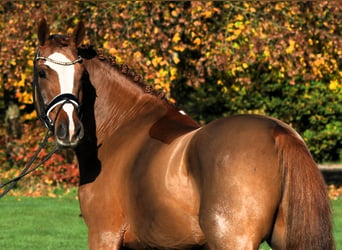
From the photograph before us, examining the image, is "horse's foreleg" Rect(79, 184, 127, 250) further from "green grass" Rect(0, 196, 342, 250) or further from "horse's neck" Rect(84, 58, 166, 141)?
"green grass" Rect(0, 196, 342, 250)

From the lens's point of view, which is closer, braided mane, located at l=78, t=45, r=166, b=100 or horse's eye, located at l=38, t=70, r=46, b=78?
horse's eye, located at l=38, t=70, r=46, b=78

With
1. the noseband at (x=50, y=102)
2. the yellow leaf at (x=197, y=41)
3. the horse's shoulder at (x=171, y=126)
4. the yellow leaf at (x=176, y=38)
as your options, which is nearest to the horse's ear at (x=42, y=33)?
the noseband at (x=50, y=102)

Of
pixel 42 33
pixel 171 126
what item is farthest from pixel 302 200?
pixel 42 33

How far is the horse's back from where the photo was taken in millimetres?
4695

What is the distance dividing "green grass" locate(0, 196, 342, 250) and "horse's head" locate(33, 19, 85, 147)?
4.66 meters

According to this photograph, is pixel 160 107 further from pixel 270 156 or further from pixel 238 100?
pixel 238 100

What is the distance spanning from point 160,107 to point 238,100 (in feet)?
50.3

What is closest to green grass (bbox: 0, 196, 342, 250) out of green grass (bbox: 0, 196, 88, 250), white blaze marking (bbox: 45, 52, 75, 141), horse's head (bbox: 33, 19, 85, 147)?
green grass (bbox: 0, 196, 88, 250)

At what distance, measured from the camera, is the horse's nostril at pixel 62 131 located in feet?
17.5

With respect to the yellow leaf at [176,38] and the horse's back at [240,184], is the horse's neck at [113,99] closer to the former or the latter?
the horse's back at [240,184]

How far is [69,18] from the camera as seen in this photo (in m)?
16.1

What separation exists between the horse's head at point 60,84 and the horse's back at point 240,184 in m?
1.02

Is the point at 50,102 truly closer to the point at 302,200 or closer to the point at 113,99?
the point at 113,99

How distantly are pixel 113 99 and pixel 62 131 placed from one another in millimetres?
939
